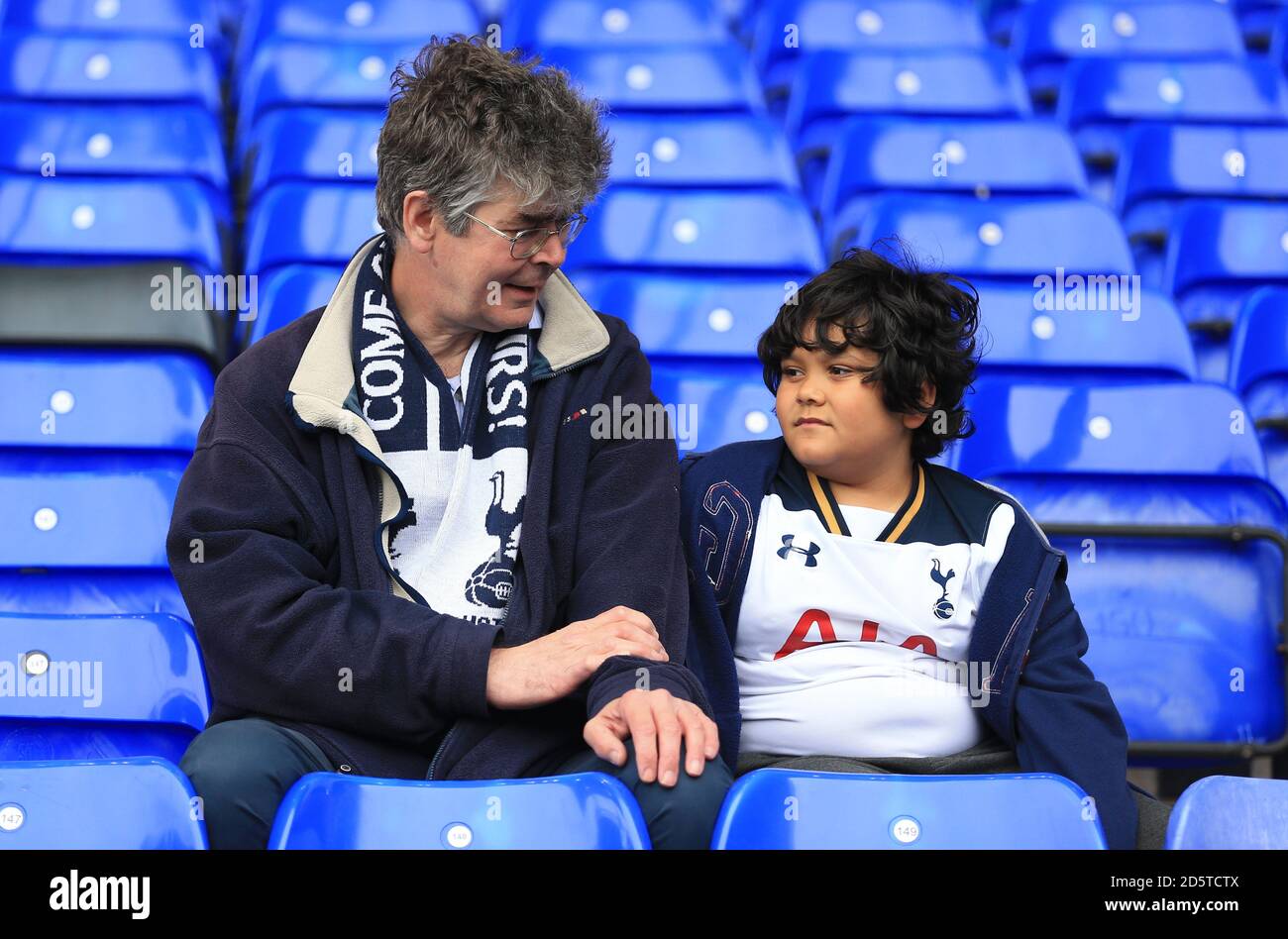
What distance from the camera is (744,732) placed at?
5.54ft

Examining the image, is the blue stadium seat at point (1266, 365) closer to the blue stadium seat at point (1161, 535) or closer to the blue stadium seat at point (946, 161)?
the blue stadium seat at point (1161, 535)

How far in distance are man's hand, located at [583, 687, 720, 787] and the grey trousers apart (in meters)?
0.15

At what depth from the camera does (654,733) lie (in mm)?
1411

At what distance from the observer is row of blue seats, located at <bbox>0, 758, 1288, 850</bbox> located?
127 cm

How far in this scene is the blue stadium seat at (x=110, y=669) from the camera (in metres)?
1.77

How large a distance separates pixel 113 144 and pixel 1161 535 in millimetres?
2035

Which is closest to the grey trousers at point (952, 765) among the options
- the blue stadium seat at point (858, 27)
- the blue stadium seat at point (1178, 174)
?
the blue stadium seat at point (1178, 174)

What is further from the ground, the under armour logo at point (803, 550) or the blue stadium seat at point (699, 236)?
the blue stadium seat at point (699, 236)

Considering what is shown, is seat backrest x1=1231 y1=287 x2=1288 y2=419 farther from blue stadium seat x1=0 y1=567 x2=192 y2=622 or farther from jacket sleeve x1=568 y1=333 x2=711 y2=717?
blue stadium seat x1=0 y1=567 x2=192 y2=622

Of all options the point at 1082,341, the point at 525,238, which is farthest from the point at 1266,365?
the point at 525,238

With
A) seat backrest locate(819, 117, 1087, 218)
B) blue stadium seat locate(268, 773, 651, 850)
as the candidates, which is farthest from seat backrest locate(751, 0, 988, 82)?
blue stadium seat locate(268, 773, 651, 850)

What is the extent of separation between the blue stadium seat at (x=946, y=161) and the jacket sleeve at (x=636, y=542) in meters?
1.35
